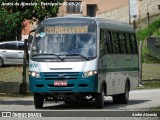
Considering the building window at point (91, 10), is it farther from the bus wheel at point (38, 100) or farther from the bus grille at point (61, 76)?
the bus grille at point (61, 76)

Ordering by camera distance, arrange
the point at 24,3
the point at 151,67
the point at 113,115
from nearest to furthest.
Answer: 1. the point at 113,115
2. the point at 24,3
3. the point at 151,67

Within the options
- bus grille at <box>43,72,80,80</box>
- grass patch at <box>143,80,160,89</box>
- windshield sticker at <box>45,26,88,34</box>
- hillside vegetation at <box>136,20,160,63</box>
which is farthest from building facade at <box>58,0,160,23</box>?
bus grille at <box>43,72,80,80</box>

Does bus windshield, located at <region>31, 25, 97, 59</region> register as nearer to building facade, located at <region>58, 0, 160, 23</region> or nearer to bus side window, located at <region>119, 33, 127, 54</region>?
bus side window, located at <region>119, 33, 127, 54</region>

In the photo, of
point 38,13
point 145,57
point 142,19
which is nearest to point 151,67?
Answer: point 145,57

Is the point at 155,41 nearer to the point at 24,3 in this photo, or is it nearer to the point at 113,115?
the point at 24,3

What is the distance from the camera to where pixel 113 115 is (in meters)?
21.3

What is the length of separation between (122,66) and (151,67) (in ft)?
77.3

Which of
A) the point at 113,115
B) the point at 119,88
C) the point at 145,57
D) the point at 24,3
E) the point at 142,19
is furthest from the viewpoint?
the point at 142,19

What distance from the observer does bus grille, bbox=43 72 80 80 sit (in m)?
23.7

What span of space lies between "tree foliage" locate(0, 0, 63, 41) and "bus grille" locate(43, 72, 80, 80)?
8506 millimetres

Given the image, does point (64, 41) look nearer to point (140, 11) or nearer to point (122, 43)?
point (122, 43)

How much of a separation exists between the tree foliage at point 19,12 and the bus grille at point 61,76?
851 centimetres

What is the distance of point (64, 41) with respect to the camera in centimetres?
2433

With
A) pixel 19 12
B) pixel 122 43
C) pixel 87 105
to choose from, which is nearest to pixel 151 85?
pixel 19 12
